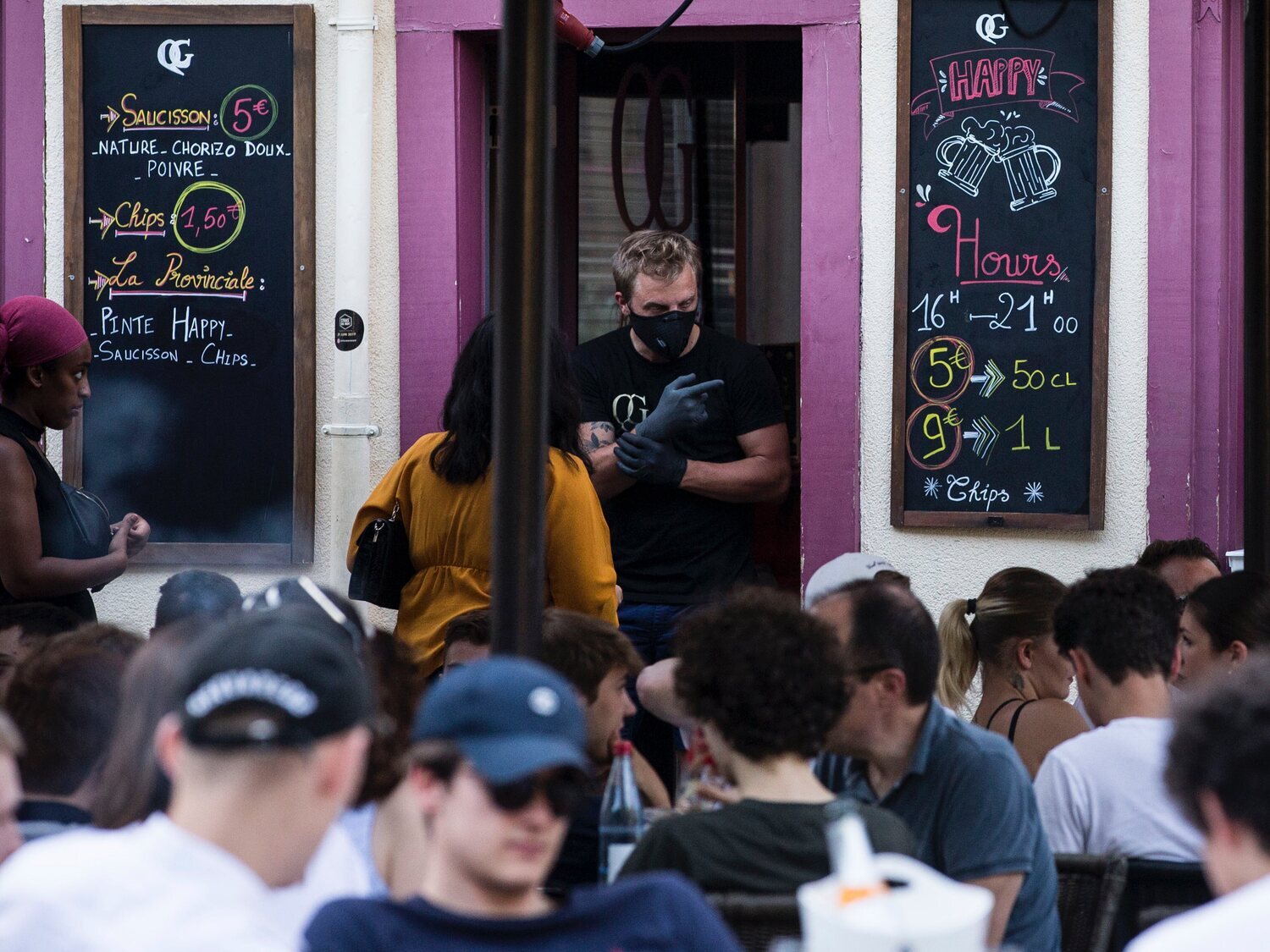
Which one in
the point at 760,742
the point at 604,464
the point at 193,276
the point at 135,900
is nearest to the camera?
the point at 135,900

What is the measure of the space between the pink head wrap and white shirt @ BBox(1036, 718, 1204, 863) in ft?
8.74

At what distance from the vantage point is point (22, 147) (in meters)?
5.63

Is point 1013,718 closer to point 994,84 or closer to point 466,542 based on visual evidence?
point 466,542

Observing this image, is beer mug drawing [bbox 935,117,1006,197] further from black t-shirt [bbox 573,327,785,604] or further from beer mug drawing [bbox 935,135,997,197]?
black t-shirt [bbox 573,327,785,604]

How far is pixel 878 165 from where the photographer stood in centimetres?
545

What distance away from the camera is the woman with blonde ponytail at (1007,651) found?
157 inches

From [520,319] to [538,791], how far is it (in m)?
0.97

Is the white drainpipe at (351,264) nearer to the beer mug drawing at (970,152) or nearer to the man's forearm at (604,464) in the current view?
the man's forearm at (604,464)

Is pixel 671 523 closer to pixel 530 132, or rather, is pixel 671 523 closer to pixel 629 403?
pixel 629 403

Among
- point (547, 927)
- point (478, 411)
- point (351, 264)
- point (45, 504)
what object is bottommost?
point (547, 927)

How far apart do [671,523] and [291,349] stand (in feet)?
5.04

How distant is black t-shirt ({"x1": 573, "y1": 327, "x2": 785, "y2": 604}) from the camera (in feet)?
16.4

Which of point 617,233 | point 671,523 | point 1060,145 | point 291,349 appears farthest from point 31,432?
point 1060,145

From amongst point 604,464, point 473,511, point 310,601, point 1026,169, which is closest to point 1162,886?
point 310,601
